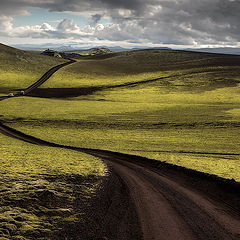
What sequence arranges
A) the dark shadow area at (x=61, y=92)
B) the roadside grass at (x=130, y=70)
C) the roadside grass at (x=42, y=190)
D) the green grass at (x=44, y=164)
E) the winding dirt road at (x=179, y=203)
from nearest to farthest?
1. the roadside grass at (x=42, y=190)
2. the winding dirt road at (x=179, y=203)
3. the green grass at (x=44, y=164)
4. the dark shadow area at (x=61, y=92)
5. the roadside grass at (x=130, y=70)

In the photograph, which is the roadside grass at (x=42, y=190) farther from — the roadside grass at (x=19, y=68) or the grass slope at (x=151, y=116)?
the roadside grass at (x=19, y=68)

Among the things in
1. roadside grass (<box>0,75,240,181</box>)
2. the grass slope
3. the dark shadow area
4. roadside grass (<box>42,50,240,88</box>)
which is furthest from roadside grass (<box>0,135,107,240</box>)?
Result: roadside grass (<box>42,50,240,88</box>)

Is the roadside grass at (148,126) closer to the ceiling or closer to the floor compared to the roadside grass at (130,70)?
closer to the floor

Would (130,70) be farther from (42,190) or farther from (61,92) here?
(42,190)

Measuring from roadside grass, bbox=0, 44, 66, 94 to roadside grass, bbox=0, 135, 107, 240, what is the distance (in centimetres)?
7467

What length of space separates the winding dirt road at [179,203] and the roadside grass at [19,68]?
81.0m

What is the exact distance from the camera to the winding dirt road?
12.4m

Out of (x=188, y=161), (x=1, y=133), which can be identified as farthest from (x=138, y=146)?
(x=1, y=133)

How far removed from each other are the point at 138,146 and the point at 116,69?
10517 centimetres

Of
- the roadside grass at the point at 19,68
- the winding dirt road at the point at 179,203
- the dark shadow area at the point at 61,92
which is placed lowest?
the winding dirt road at the point at 179,203

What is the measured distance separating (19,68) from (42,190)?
125 m

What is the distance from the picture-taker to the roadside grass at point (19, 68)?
104 m

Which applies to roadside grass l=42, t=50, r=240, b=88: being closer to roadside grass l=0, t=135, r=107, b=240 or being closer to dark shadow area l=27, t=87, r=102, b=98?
dark shadow area l=27, t=87, r=102, b=98

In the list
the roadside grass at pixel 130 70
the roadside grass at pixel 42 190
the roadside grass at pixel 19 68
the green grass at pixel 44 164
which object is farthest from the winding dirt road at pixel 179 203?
the roadside grass at pixel 130 70
